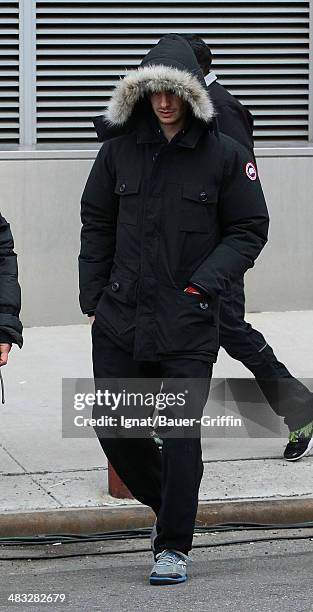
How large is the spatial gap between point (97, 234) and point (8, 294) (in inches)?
16.7

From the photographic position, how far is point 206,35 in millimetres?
10000

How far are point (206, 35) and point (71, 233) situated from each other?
1904mm

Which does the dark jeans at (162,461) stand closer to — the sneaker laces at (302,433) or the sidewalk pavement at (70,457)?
the sidewalk pavement at (70,457)

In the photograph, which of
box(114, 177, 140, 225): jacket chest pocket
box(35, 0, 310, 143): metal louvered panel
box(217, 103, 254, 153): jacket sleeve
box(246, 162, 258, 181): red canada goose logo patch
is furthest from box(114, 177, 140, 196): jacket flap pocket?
box(35, 0, 310, 143): metal louvered panel

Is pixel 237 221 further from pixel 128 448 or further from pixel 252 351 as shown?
pixel 252 351

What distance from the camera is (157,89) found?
4.91 m

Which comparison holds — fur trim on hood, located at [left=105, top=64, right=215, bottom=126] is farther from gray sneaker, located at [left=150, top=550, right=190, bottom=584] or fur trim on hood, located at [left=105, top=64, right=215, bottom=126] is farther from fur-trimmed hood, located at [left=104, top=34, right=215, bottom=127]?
gray sneaker, located at [left=150, top=550, right=190, bottom=584]

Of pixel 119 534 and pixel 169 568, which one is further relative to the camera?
pixel 119 534

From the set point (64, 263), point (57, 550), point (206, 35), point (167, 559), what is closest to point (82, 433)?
point (57, 550)

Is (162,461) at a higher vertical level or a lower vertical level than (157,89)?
lower

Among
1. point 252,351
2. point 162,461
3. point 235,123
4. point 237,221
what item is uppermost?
point 235,123

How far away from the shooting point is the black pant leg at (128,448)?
502 centimetres

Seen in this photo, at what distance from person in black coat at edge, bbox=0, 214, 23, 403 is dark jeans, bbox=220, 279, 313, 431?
1.48 metres

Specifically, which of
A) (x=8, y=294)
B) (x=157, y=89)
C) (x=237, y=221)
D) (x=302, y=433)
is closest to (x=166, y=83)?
(x=157, y=89)
